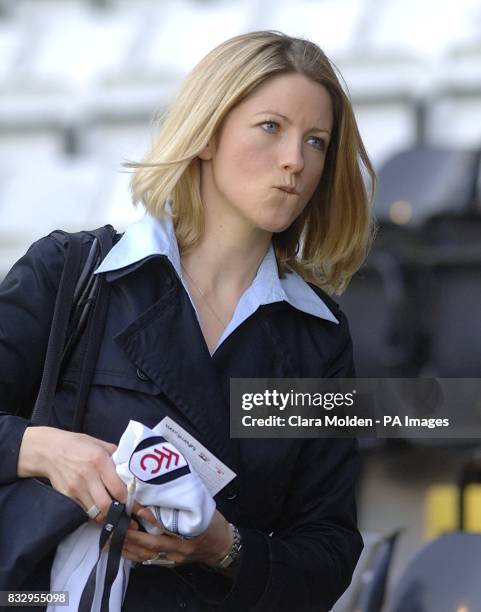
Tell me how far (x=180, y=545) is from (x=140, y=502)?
0.09 m

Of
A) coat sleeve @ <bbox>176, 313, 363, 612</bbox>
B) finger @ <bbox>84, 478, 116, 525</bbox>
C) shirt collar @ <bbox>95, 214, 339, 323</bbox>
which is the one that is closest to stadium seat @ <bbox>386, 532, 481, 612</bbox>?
coat sleeve @ <bbox>176, 313, 363, 612</bbox>

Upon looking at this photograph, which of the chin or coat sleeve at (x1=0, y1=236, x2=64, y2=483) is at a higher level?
the chin

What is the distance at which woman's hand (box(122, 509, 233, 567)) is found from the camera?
1.70 metres

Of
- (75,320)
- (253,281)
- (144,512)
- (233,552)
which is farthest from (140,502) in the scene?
(253,281)

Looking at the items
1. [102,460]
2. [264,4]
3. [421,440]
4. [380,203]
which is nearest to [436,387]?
[421,440]

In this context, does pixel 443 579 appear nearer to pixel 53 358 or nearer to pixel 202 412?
pixel 202 412

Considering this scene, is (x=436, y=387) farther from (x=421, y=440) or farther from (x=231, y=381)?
(x=231, y=381)

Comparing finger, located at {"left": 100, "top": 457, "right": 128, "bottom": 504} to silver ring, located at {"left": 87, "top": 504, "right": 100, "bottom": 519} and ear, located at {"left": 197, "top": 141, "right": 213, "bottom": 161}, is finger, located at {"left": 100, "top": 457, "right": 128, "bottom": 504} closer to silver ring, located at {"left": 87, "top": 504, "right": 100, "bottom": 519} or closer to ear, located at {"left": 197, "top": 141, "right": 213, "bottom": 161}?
silver ring, located at {"left": 87, "top": 504, "right": 100, "bottom": 519}

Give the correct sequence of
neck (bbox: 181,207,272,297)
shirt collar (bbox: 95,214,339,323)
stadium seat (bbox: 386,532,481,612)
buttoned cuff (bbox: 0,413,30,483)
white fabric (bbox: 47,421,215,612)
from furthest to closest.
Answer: stadium seat (bbox: 386,532,481,612), neck (bbox: 181,207,272,297), shirt collar (bbox: 95,214,339,323), buttoned cuff (bbox: 0,413,30,483), white fabric (bbox: 47,421,215,612)

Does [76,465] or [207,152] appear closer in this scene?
[76,465]

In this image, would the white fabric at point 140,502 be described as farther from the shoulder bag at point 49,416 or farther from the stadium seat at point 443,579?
the stadium seat at point 443,579

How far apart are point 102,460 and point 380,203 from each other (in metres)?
3.11

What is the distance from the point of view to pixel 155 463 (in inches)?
65.1

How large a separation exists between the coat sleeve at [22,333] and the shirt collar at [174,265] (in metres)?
0.08
